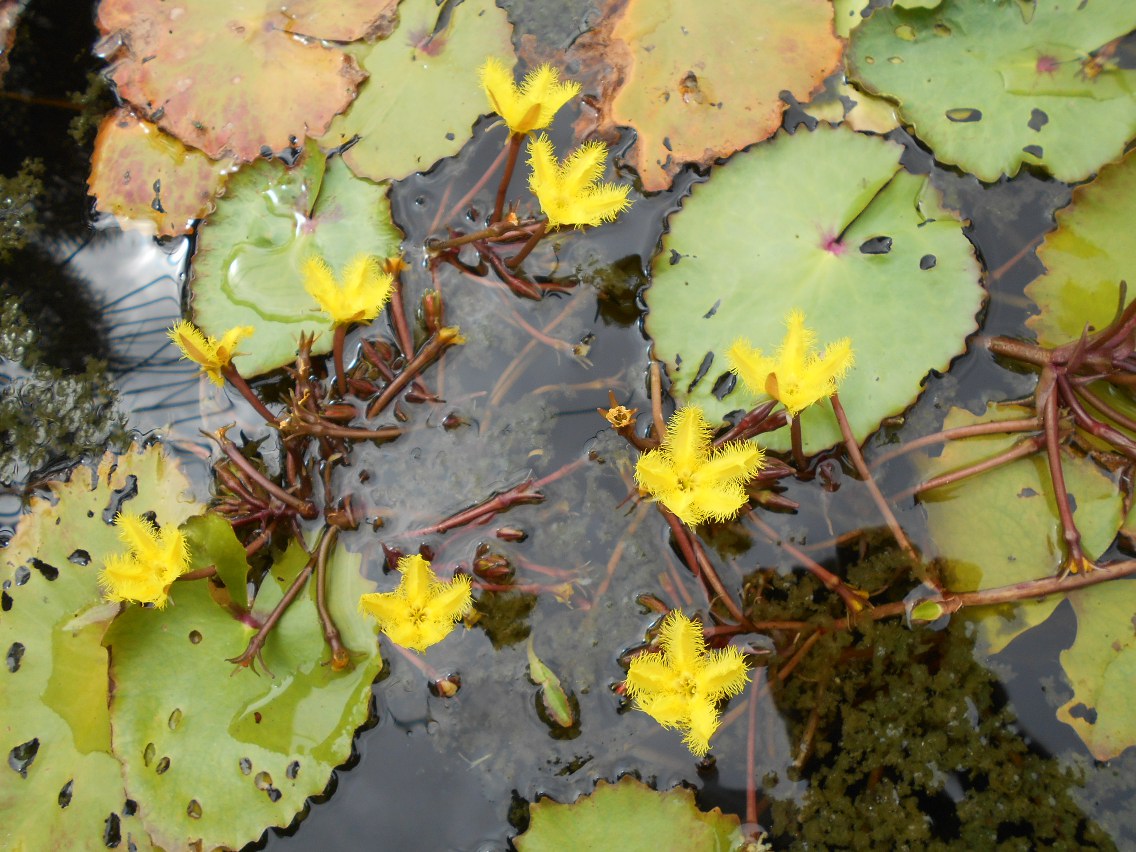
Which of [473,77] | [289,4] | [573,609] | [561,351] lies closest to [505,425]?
[561,351]

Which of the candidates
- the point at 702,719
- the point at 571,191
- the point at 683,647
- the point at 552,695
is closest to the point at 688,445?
the point at 683,647

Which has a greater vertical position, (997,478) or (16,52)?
(16,52)

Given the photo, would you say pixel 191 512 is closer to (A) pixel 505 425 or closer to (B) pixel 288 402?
(B) pixel 288 402

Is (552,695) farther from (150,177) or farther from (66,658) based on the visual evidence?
(150,177)

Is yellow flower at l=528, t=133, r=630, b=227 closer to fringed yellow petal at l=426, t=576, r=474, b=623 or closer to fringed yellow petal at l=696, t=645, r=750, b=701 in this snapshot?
Answer: fringed yellow petal at l=426, t=576, r=474, b=623

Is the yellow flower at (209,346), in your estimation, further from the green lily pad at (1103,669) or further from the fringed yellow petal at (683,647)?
the green lily pad at (1103,669)

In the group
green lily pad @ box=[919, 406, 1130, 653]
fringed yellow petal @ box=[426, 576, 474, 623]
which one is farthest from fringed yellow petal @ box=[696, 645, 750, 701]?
green lily pad @ box=[919, 406, 1130, 653]

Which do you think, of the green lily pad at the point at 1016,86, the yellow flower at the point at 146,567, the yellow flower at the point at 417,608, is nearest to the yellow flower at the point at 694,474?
the yellow flower at the point at 417,608
